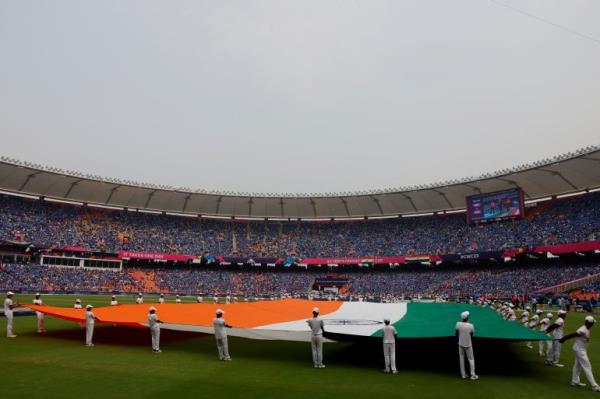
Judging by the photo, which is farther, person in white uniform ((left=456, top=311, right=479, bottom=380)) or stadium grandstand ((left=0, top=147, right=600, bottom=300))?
stadium grandstand ((left=0, top=147, right=600, bottom=300))

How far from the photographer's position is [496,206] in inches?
2144

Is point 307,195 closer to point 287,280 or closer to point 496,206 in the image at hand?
point 287,280

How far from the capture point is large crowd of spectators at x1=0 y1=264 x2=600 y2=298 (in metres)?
49.3

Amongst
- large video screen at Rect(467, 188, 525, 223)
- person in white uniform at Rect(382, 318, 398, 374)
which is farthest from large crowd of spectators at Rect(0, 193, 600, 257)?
person in white uniform at Rect(382, 318, 398, 374)

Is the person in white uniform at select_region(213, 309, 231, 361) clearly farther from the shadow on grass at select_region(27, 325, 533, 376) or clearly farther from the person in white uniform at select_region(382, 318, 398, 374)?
the person in white uniform at select_region(382, 318, 398, 374)

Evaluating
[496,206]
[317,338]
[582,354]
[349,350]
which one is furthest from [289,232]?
[582,354]

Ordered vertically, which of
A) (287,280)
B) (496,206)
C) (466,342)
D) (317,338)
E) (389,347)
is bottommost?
(287,280)

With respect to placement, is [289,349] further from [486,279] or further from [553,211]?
[553,211]

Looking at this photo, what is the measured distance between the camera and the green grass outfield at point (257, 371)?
9.50 metres

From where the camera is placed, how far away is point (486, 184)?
179 feet

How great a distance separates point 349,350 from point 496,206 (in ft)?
147

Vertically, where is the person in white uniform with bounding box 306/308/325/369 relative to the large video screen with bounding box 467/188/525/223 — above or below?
below

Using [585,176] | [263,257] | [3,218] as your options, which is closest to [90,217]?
[3,218]

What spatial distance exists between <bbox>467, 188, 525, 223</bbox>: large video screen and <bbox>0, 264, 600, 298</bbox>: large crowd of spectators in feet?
23.3
